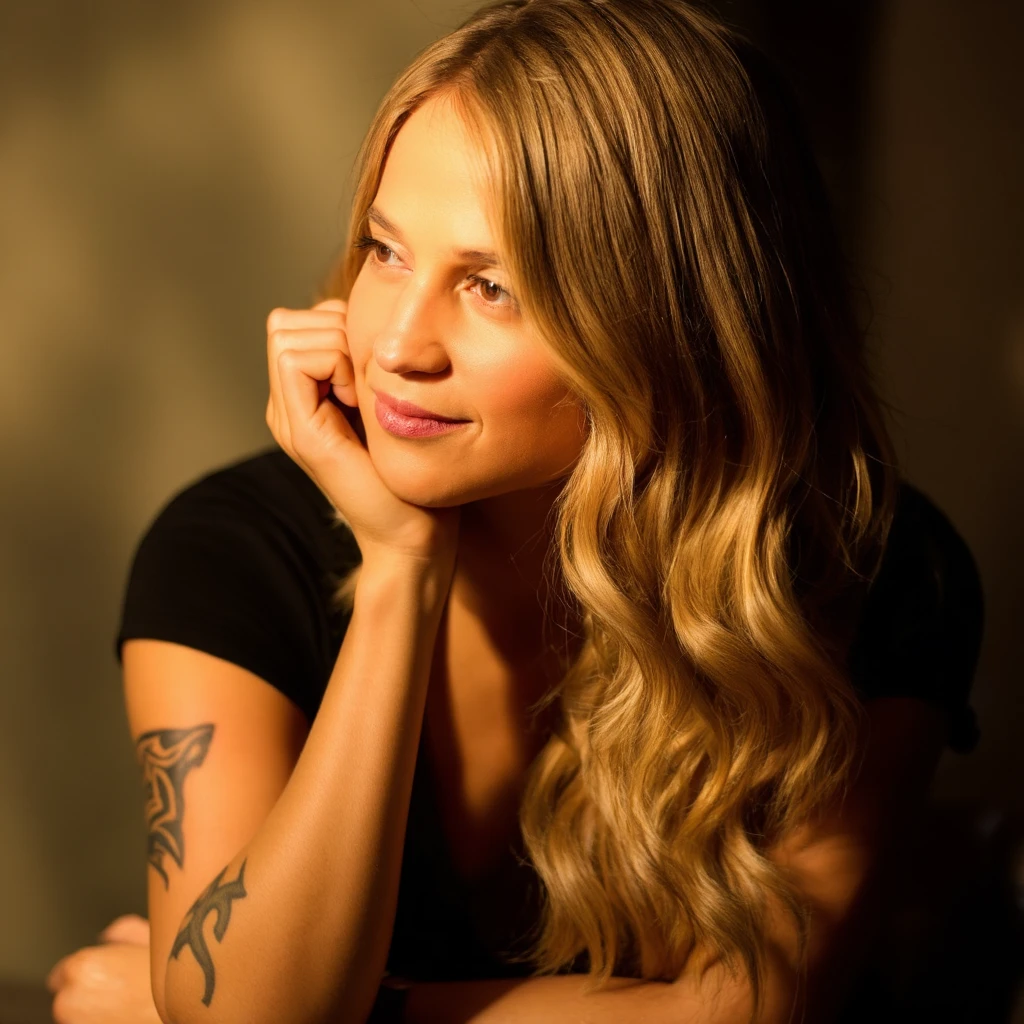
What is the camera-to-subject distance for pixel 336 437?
1.22m

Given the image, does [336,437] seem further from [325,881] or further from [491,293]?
[325,881]

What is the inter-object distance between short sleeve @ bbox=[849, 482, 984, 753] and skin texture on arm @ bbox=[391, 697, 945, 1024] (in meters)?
0.03

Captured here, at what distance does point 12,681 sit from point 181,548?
3.13 feet

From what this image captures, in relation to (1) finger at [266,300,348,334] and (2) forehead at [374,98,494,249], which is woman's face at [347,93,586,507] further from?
(1) finger at [266,300,348,334]

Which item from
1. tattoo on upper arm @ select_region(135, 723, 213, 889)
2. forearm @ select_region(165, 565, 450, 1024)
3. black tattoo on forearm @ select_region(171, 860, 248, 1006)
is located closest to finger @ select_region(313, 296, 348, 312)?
forearm @ select_region(165, 565, 450, 1024)

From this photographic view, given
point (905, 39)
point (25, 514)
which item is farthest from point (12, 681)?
point (905, 39)

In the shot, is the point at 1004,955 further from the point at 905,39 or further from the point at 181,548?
the point at 905,39

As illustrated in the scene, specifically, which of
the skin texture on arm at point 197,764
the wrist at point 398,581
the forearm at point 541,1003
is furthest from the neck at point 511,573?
the forearm at point 541,1003

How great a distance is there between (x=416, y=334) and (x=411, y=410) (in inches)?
3.1

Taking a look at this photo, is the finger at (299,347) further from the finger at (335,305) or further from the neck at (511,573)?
the neck at (511,573)

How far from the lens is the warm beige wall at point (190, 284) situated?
6.29 ft

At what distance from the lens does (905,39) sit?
76.5 inches

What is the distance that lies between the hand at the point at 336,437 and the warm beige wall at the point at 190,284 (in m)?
0.78

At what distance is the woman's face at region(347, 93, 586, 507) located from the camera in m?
1.07
